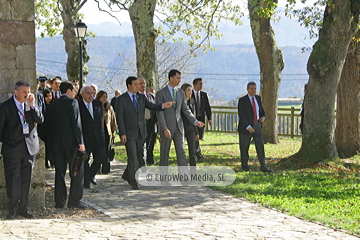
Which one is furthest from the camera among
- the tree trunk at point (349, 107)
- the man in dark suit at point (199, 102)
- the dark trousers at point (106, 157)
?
the tree trunk at point (349, 107)

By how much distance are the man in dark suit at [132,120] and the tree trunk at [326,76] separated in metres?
4.86

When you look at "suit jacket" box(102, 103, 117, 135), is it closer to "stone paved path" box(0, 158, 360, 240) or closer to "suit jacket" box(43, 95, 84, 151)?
"stone paved path" box(0, 158, 360, 240)

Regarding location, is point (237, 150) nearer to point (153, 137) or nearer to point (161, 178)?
point (153, 137)

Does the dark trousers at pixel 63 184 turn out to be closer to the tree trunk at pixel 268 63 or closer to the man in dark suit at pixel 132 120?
the man in dark suit at pixel 132 120

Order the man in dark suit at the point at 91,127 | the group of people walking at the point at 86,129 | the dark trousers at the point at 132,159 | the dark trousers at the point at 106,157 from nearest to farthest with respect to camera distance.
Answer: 1. the group of people walking at the point at 86,129
2. the man in dark suit at the point at 91,127
3. the dark trousers at the point at 132,159
4. the dark trousers at the point at 106,157

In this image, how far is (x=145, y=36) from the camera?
19344 millimetres

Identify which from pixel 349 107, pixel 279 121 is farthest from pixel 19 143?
pixel 279 121

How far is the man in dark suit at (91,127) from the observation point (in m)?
10.6

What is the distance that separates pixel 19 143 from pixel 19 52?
166cm

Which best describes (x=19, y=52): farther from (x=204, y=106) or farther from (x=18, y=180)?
(x=204, y=106)

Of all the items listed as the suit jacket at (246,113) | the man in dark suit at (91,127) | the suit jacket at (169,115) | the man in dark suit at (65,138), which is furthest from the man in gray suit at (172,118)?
the man in dark suit at (65,138)

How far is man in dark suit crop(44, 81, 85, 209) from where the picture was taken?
902 centimetres

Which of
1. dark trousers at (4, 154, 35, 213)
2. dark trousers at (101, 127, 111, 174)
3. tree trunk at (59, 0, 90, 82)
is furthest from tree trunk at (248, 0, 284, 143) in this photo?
dark trousers at (4, 154, 35, 213)

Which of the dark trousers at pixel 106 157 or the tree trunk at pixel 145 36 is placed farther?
the tree trunk at pixel 145 36
